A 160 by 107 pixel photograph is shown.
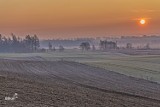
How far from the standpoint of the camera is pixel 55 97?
79.0 feet

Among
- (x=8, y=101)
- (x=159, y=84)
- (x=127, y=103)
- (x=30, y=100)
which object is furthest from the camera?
(x=159, y=84)

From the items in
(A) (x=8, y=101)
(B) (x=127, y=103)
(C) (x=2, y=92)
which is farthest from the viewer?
(B) (x=127, y=103)

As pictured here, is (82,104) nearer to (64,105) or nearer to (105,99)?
(64,105)

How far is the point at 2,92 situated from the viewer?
23.3 meters

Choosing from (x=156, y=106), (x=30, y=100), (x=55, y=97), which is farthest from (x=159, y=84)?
(x=30, y=100)

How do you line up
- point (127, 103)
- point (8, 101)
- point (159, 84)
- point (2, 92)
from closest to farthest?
point (8, 101)
point (2, 92)
point (127, 103)
point (159, 84)

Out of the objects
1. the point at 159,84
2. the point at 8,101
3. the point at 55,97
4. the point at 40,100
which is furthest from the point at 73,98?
the point at 159,84

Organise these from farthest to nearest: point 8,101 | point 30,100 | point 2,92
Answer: point 2,92, point 30,100, point 8,101

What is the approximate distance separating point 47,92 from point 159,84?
20.4 metres

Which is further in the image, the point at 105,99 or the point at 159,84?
the point at 159,84

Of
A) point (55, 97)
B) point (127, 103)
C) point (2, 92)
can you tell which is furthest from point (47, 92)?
point (127, 103)

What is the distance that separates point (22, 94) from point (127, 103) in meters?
6.62

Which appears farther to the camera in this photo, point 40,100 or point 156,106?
point 156,106

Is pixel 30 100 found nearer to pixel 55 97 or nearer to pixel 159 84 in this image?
Result: pixel 55 97
